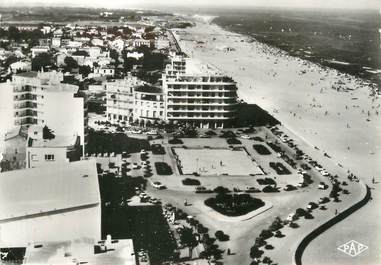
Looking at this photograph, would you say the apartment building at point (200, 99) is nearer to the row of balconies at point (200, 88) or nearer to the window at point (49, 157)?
the row of balconies at point (200, 88)

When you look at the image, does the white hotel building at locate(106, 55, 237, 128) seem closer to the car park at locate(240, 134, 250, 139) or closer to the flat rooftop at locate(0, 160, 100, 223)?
the car park at locate(240, 134, 250, 139)

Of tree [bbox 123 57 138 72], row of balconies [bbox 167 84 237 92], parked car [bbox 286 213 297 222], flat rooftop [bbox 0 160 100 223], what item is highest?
row of balconies [bbox 167 84 237 92]

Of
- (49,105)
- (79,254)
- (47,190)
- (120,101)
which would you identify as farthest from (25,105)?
(79,254)

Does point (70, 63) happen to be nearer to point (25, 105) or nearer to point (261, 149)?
point (25, 105)

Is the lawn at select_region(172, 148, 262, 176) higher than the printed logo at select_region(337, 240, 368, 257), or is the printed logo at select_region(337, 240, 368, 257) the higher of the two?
the lawn at select_region(172, 148, 262, 176)

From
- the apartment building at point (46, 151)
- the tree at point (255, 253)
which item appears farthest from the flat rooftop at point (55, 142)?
the tree at point (255, 253)

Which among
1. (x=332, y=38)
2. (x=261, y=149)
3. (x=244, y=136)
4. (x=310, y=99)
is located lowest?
(x=261, y=149)

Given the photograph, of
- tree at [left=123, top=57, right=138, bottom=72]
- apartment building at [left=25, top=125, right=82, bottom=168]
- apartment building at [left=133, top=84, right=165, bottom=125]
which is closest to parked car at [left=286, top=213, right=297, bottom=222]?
apartment building at [left=25, top=125, right=82, bottom=168]
